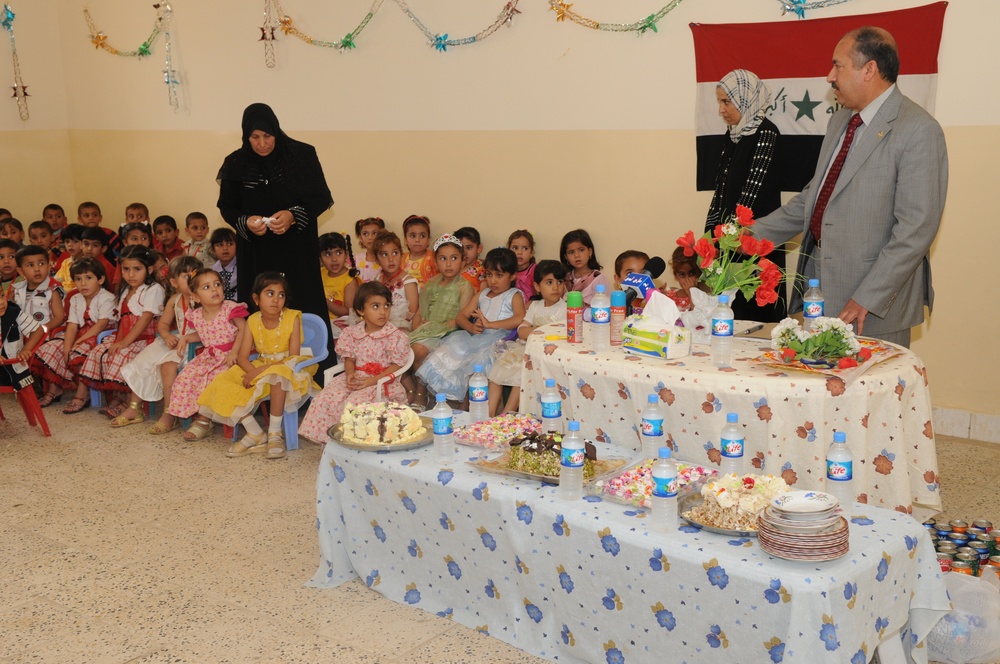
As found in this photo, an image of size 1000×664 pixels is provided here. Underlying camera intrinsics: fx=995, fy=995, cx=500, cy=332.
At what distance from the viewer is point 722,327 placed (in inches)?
155

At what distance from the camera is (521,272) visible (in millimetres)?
6969

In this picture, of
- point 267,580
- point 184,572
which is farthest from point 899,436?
point 184,572

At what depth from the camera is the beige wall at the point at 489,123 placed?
224 inches

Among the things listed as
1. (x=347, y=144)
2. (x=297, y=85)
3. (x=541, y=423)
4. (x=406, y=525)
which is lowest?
(x=406, y=525)

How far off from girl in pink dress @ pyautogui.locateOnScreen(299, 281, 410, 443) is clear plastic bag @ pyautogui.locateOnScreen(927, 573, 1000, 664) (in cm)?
325

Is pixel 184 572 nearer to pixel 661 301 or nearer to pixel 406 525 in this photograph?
pixel 406 525

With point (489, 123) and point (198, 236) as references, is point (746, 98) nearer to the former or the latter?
point (489, 123)

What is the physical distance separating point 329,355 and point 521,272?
1.46m

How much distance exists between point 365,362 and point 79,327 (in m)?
2.61

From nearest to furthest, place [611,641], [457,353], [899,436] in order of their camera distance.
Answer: [611,641]
[899,436]
[457,353]

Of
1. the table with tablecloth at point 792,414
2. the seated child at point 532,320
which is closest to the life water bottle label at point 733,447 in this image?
the table with tablecloth at point 792,414

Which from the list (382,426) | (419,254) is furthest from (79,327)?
(382,426)

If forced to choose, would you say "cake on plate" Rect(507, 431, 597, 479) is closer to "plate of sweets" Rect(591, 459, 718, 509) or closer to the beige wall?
"plate of sweets" Rect(591, 459, 718, 509)

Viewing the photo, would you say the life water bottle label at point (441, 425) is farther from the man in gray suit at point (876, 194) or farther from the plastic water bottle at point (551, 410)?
the man in gray suit at point (876, 194)
